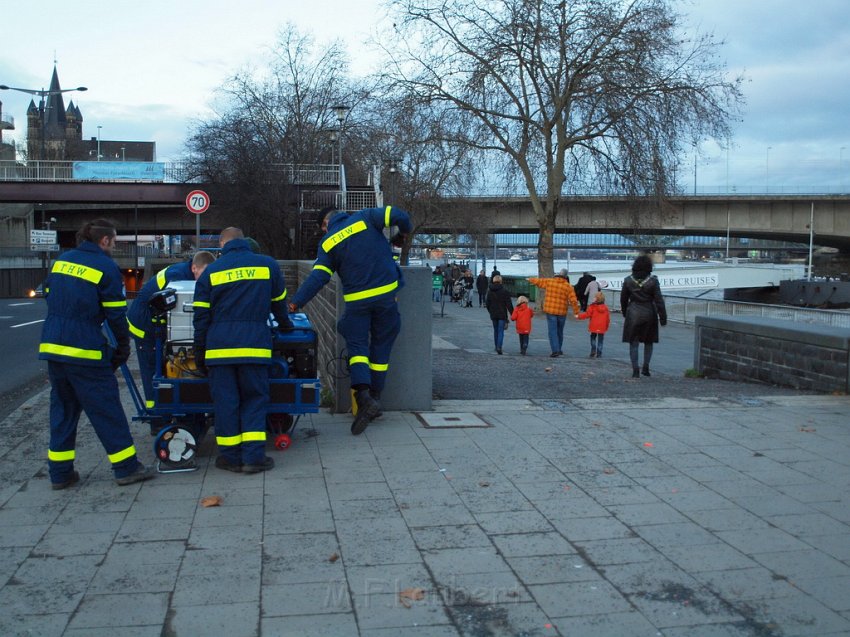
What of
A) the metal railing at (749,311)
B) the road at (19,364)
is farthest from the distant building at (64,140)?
the metal railing at (749,311)

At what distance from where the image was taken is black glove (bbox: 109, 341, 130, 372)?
557 centimetres

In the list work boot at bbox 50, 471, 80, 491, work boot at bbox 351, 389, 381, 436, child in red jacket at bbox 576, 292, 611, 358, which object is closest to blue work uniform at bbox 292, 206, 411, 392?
work boot at bbox 351, 389, 381, 436

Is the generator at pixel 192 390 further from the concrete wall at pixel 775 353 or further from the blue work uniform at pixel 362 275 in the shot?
the concrete wall at pixel 775 353

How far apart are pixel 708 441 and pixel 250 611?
4.29 metres

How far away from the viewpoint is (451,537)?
15.5 ft

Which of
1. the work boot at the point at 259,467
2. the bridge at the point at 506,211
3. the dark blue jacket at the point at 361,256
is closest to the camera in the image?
the work boot at the point at 259,467

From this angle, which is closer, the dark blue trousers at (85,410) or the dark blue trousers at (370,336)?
the dark blue trousers at (85,410)

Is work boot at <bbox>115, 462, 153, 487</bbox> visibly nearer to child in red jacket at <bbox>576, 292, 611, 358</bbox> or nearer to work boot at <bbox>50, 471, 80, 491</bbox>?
work boot at <bbox>50, 471, 80, 491</bbox>

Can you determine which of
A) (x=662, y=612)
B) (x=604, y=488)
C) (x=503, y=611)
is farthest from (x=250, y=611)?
(x=604, y=488)

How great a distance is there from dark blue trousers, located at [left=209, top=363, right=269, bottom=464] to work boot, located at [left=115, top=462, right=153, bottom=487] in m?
0.51

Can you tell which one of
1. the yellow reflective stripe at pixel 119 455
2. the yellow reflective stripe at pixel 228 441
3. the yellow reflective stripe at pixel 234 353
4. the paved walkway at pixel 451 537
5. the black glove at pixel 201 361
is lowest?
the paved walkway at pixel 451 537

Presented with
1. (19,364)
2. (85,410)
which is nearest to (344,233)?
(85,410)

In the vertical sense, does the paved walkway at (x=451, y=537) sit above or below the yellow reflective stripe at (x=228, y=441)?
below

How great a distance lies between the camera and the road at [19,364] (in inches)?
430
